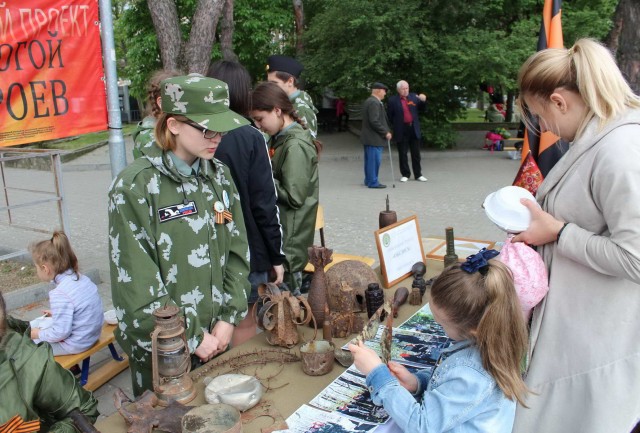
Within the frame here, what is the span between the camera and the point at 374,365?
1.60 metres

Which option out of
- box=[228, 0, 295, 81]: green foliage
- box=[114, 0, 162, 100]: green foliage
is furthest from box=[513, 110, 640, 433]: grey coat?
box=[114, 0, 162, 100]: green foliage

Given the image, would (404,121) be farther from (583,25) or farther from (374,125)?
(583,25)

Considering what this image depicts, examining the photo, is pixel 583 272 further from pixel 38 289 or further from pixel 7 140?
pixel 38 289

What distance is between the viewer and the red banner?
3.66 m

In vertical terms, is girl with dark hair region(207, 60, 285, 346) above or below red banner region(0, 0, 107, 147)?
below

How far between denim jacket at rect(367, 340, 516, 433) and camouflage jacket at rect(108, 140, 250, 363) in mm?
846

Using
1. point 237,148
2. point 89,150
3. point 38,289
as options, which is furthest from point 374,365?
point 89,150

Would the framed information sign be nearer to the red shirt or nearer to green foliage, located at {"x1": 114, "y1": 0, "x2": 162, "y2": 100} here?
the red shirt

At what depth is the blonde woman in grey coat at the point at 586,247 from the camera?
58.6 inches

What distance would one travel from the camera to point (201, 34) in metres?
5.97

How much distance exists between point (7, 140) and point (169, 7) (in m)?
2.67

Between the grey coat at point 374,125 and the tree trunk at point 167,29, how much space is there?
14.6 ft

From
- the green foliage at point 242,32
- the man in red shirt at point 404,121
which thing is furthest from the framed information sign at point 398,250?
the green foliage at point 242,32

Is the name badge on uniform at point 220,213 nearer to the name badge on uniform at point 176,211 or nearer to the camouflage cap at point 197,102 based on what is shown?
the name badge on uniform at point 176,211
